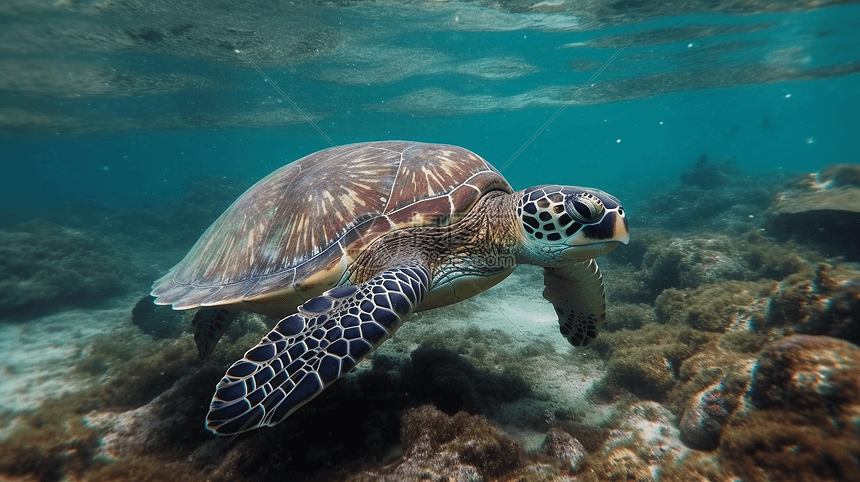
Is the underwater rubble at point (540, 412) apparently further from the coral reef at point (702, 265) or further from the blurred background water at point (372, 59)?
the blurred background water at point (372, 59)

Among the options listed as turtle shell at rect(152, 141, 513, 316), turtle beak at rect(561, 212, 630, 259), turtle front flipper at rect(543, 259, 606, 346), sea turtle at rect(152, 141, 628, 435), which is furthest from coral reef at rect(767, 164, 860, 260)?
turtle shell at rect(152, 141, 513, 316)

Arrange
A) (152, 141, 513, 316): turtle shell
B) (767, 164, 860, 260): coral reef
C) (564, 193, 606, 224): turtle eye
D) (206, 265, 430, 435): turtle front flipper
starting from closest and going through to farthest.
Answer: (206, 265, 430, 435): turtle front flipper
(564, 193, 606, 224): turtle eye
(152, 141, 513, 316): turtle shell
(767, 164, 860, 260): coral reef

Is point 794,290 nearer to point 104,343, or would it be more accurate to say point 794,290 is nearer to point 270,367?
point 270,367

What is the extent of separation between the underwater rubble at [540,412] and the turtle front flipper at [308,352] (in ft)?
1.61

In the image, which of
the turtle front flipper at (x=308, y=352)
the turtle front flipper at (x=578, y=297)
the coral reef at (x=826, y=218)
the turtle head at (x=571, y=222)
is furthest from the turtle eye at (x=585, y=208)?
the coral reef at (x=826, y=218)

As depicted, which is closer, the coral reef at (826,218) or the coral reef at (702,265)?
the coral reef at (702,265)

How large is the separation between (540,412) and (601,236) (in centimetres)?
159

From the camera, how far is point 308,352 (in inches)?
73.0

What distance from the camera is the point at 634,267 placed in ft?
27.8

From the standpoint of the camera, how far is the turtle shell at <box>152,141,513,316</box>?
106 inches

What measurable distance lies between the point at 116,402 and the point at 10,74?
Answer: 19.2m

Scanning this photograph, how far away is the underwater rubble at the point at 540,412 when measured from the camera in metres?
1.76

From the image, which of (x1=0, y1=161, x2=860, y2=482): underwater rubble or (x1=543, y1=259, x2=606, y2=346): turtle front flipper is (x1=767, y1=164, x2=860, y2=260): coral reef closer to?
(x1=0, y1=161, x2=860, y2=482): underwater rubble

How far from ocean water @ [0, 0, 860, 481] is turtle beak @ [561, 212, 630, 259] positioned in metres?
1.06
